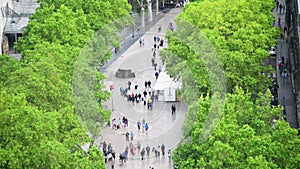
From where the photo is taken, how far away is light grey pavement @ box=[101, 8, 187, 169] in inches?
5039

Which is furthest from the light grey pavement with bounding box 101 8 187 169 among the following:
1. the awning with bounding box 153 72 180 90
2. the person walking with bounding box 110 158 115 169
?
the awning with bounding box 153 72 180 90

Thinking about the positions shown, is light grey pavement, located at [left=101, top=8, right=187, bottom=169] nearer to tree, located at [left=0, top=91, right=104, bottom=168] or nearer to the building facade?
the building facade

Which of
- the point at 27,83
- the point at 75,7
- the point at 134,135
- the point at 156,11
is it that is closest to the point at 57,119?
the point at 27,83

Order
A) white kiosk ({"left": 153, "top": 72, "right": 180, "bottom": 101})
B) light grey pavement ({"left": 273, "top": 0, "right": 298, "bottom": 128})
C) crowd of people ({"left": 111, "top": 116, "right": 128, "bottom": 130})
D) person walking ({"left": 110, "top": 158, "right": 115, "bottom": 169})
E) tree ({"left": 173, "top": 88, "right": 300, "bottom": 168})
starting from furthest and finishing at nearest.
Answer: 1. white kiosk ({"left": 153, "top": 72, "right": 180, "bottom": 101})
2. crowd of people ({"left": 111, "top": 116, "right": 128, "bottom": 130})
3. light grey pavement ({"left": 273, "top": 0, "right": 298, "bottom": 128})
4. person walking ({"left": 110, "top": 158, "right": 115, "bottom": 169})
5. tree ({"left": 173, "top": 88, "right": 300, "bottom": 168})

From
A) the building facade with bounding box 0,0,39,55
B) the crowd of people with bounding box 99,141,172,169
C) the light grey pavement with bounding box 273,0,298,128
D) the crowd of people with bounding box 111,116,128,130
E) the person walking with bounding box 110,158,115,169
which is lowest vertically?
the person walking with bounding box 110,158,115,169

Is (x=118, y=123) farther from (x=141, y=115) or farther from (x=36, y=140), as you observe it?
(x=36, y=140)

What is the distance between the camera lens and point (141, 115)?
138 m

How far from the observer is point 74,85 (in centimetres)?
12031

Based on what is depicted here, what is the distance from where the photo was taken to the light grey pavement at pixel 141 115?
420ft

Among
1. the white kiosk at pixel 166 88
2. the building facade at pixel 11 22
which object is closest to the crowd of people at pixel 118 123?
the white kiosk at pixel 166 88

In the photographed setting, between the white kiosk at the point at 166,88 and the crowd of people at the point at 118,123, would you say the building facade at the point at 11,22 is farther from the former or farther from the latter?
the crowd of people at the point at 118,123

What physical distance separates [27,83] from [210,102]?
16264 mm

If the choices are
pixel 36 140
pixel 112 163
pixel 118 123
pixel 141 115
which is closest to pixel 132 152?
pixel 112 163

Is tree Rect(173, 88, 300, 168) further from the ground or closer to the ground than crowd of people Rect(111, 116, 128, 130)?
further from the ground
